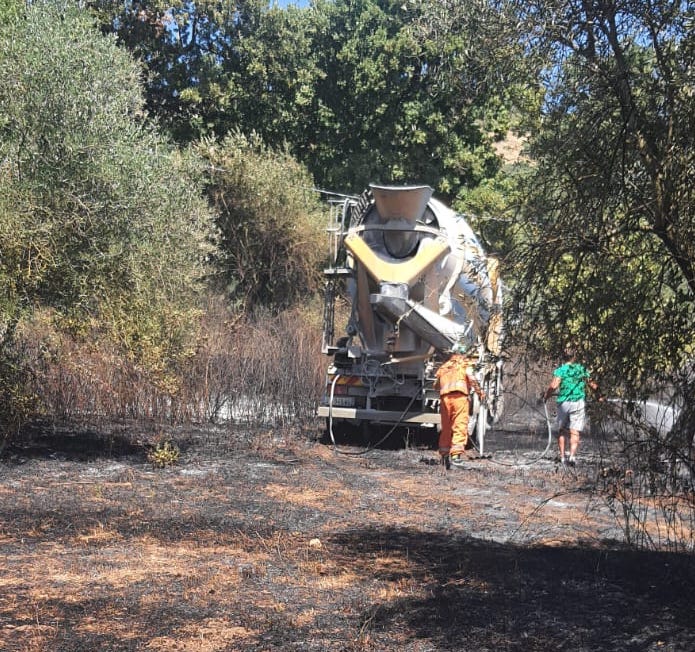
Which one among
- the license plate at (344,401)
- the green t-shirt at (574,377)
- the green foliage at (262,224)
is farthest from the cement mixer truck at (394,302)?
the green foliage at (262,224)

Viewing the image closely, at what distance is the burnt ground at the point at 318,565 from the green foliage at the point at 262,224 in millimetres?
14342

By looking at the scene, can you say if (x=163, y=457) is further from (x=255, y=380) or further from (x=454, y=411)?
(x=255, y=380)

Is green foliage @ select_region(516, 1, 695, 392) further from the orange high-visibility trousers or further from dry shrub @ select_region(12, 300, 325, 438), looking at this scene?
dry shrub @ select_region(12, 300, 325, 438)

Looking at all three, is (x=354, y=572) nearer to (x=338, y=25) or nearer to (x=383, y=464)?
(x=383, y=464)

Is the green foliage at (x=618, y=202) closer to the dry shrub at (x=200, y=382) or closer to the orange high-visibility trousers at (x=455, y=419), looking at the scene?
the orange high-visibility trousers at (x=455, y=419)

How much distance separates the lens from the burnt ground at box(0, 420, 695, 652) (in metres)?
5.73

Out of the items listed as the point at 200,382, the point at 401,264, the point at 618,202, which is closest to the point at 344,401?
the point at 401,264

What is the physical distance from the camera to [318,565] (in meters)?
7.31

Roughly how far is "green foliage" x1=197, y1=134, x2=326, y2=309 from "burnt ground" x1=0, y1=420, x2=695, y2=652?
47.1 feet


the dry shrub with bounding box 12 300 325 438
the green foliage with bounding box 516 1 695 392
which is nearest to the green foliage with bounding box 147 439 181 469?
the dry shrub with bounding box 12 300 325 438

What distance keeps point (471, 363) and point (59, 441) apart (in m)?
9.31

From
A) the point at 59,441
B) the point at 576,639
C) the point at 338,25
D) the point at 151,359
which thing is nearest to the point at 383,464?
the point at 151,359

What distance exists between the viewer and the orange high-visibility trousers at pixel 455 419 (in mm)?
12680

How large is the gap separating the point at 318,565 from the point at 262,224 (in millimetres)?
19500
